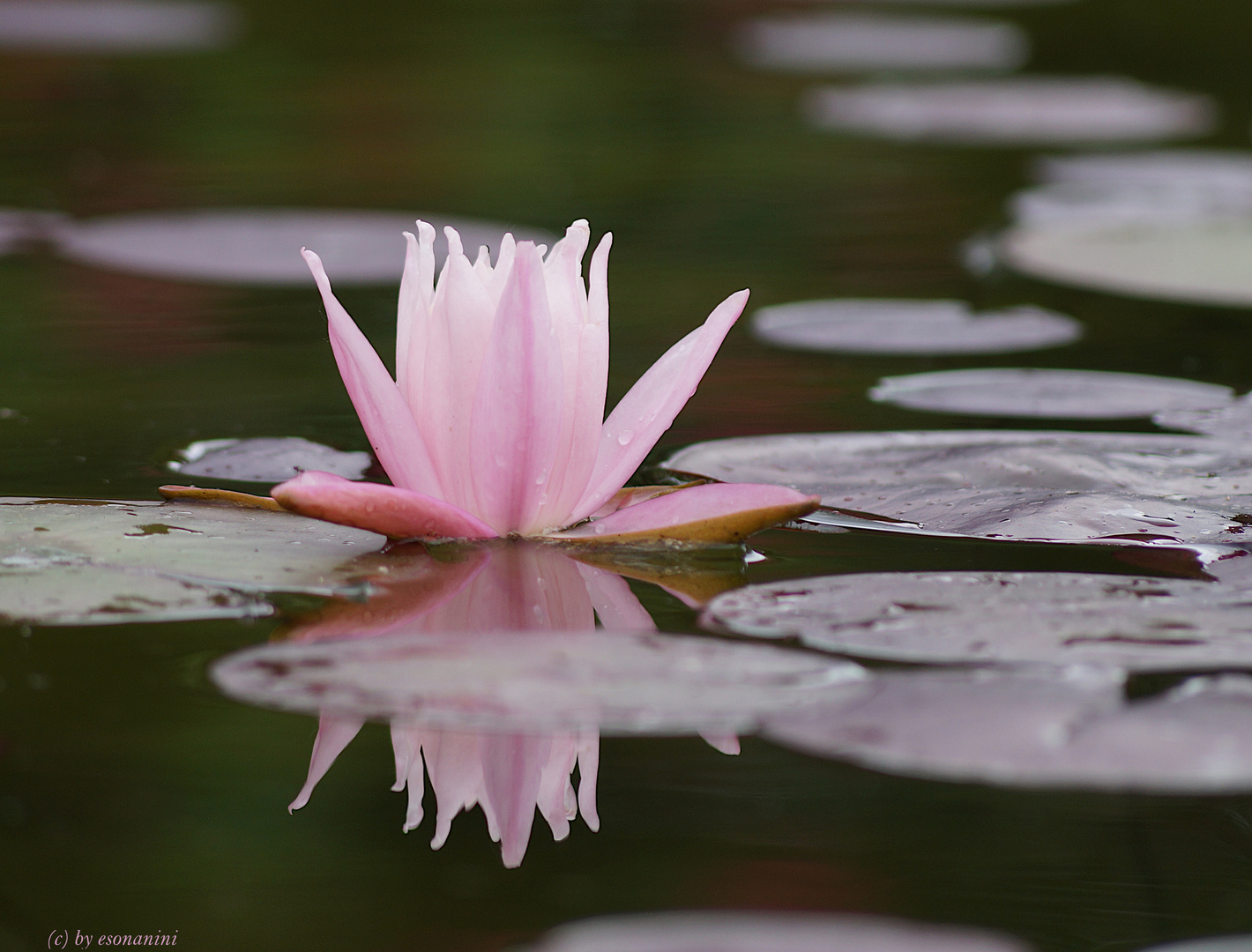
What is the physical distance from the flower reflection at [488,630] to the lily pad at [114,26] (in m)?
5.03

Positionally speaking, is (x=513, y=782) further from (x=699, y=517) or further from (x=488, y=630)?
(x=699, y=517)

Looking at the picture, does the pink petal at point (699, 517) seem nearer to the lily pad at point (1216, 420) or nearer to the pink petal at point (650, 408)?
the pink petal at point (650, 408)

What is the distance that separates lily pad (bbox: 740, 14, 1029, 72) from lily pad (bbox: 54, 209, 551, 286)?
3330mm

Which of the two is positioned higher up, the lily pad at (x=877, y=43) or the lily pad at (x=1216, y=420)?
the lily pad at (x=877, y=43)

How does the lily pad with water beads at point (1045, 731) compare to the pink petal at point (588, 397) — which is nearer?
the lily pad with water beads at point (1045, 731)

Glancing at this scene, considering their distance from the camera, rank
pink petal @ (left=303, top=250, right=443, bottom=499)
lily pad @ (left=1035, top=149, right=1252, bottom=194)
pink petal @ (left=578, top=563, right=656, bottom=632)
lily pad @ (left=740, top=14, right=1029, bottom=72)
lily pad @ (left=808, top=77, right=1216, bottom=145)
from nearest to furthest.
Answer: pink petal @ (left=578, top=563, right=656, bottom=632), pink petal @ (left=303, top=250, right=443, bottom=499), lily pad @ (left=1035, top=149, right=1252, bottom=194), lily pad @ (left=808, top=77, right=1216, bottom=145), lily pad @ (left=740, top=14, right=1029, bottom=72)

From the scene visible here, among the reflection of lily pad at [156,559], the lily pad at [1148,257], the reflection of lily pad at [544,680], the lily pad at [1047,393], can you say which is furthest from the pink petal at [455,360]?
the lily pad at [1148,257]

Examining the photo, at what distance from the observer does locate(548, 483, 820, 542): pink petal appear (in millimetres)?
1303

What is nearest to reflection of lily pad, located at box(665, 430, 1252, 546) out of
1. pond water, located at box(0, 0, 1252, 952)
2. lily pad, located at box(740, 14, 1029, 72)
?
pond water, located at box(0, 0, 1252, 952)

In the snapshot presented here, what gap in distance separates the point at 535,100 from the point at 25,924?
4447mm

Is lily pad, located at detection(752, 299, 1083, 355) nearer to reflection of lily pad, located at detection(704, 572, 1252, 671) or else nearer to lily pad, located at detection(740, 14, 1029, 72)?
reflection of lily pad, located at detection(704, 572, 1252, 671)

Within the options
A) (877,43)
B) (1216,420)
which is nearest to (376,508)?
(1216,420)

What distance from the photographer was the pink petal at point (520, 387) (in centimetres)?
126

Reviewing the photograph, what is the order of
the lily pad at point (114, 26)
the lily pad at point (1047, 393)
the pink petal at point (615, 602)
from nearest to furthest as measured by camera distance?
the pink petal at point (615, 602), the lily pad at point (1047, 393), the lily pad at point (114, 26)
